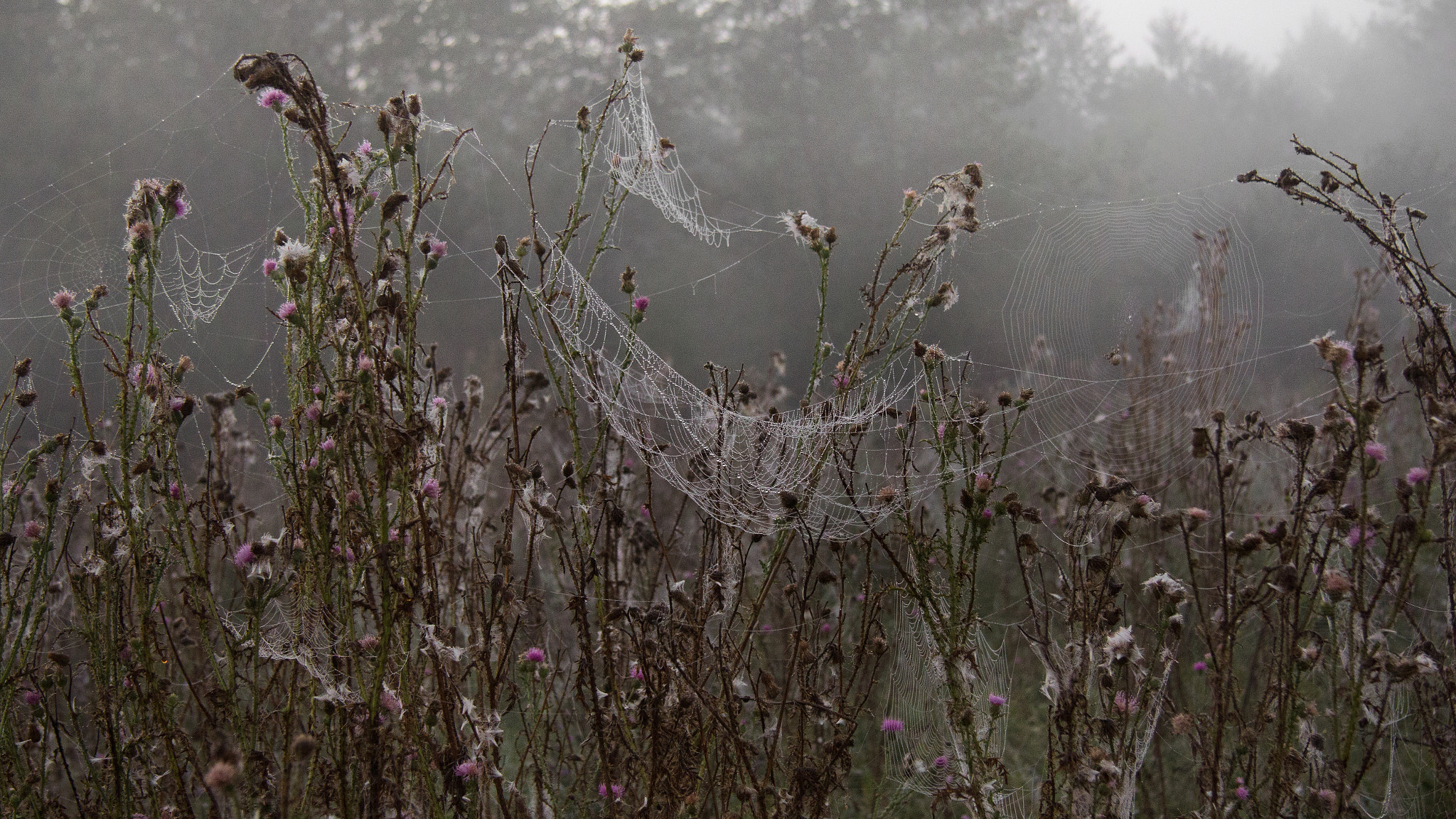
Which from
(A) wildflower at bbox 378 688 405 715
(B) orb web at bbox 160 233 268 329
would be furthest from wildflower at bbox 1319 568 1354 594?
(B) orb web at bbox 160 233 268 329

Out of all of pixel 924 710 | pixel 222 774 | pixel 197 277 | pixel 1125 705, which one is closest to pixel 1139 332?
pixel 924 710

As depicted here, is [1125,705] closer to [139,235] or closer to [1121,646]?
[1121,646]

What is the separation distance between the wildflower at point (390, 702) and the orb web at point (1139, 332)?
1.84 meters

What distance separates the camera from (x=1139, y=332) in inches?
163

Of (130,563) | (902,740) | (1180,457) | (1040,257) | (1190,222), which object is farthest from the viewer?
(1040,257)

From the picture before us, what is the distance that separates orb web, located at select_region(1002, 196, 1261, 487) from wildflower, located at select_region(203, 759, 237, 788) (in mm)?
2080

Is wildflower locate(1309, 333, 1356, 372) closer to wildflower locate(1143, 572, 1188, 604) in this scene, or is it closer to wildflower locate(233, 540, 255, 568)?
wildflower locate(1143, 572, 1188, 604)

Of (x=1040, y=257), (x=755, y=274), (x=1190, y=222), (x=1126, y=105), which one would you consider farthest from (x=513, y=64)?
(x=1126, y=105)

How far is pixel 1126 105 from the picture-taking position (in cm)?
1691

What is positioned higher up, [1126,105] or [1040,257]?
[1126,105]

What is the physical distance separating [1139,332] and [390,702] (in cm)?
395

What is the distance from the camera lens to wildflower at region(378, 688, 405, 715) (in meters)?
1.18

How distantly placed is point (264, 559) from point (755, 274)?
13.0 m

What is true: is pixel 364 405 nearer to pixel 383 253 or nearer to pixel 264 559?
pixel 383 253
